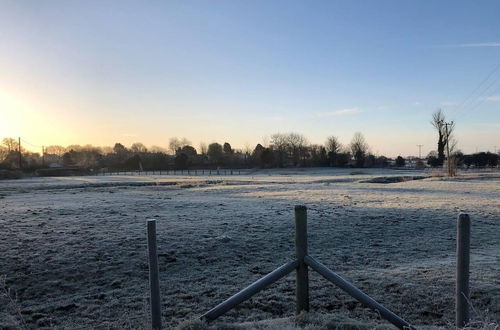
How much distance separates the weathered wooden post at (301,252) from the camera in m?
5.09

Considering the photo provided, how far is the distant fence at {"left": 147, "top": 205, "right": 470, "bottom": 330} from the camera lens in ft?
15.4

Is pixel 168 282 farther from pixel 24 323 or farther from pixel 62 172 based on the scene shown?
pixel 62 172

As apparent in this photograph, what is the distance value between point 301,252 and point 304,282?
0.49 m

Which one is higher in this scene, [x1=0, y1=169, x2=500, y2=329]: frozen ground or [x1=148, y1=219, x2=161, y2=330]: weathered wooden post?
[x1=148, y1=219, x2=161, y2=330]: weathered wooden post

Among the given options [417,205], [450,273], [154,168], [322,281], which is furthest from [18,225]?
[154,168]

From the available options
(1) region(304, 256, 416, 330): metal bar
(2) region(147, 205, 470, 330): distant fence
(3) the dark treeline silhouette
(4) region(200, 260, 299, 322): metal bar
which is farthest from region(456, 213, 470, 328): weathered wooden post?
(3) the dark treeline silhouette

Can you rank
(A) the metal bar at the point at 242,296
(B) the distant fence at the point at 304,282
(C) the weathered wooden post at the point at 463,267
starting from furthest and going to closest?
(A) the metal bar at the point at 242,296 → (B) the distant fence at the point at 304,282 → (C) the weathered wooden post at the point at 463,267

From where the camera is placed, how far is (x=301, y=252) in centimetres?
518

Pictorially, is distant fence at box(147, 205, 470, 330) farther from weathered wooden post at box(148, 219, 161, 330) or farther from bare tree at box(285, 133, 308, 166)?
bare tree at box(285, 133, 308, 166)

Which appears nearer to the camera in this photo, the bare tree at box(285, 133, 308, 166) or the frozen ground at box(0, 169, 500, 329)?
the frozen ground at box(0, 169, 500, 329)

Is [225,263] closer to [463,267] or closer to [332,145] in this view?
[463,267]

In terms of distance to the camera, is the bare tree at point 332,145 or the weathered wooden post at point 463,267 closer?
the weathered wooden post at point 463,267

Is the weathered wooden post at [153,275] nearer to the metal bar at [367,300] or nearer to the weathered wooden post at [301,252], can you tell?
the weathered wooden post at [301,252]

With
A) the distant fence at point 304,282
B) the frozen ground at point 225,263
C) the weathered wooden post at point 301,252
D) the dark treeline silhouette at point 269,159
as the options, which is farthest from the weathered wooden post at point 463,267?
the dark treeline silhouette at point 269,159
